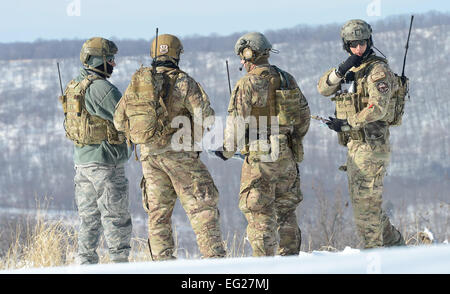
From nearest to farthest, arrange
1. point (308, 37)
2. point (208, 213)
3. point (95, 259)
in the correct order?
point (208, 213), point (95, 259), point (308, 37)

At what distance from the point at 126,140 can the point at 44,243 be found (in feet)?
6.24

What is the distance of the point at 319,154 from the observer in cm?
10119

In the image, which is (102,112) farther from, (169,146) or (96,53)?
(169,146)

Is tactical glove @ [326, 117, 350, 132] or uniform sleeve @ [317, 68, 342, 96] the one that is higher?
uniform sleeve @ [317, 68, 342, 96]

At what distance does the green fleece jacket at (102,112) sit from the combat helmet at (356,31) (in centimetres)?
210

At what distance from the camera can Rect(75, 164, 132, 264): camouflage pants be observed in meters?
6.41

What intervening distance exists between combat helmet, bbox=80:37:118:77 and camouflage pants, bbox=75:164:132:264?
957mm

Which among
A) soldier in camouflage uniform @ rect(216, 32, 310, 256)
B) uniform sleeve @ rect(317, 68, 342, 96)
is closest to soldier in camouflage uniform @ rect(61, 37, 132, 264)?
soldier in camouflage uniform @ rect(216, 32, 310, 256)

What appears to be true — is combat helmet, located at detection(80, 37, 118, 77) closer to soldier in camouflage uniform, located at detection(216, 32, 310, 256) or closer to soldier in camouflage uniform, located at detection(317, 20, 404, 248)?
soldier in camouflage uniform, located at detection(216, 32, 310, 256)

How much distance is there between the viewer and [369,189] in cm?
607

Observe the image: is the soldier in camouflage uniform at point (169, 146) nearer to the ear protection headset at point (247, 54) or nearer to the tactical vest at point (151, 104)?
the tactical vest at point (151, 104)

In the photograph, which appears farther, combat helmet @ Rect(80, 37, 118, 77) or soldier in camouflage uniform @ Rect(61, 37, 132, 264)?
combat helmet @ Rect(80, 37, 118, 77)
